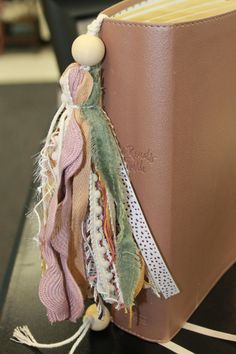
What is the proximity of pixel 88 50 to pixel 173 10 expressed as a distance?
120 mm

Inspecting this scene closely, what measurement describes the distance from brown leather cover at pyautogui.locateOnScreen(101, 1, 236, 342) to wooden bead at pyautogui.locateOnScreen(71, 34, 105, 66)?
1cm

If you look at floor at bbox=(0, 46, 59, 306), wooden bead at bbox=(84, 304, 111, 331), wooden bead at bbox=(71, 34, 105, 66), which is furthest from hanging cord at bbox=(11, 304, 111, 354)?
floor at bbox=(0, 46, 59, 306)

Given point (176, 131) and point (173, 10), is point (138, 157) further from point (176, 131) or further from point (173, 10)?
point (173, 10)

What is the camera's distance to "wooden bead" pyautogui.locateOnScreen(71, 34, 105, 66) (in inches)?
16.7

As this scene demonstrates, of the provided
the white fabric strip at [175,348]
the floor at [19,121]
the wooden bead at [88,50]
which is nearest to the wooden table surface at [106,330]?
the white fabric strip at [175,348]

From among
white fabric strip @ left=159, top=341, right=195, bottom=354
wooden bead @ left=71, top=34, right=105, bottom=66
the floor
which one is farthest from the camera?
the floor

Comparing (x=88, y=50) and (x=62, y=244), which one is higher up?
(x=88, y=50)

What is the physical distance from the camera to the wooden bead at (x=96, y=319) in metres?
0.57

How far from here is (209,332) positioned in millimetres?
581

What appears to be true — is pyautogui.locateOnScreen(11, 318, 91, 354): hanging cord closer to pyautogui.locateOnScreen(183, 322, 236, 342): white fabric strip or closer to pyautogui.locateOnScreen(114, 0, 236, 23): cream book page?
pyautogui.locateOnScreen(183, 322, 236, 342): white fabric strip

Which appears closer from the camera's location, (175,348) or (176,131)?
(176,131)

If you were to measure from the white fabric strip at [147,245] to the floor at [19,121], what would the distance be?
0.74 m

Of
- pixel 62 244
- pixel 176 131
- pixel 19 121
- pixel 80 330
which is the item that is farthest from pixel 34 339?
pixel 19 121

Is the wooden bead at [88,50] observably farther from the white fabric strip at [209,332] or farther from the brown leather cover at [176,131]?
the white fabric strip at [209,332]
